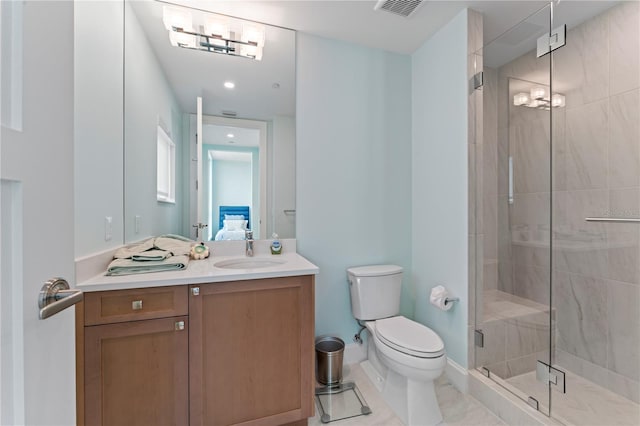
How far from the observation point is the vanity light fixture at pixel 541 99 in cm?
180

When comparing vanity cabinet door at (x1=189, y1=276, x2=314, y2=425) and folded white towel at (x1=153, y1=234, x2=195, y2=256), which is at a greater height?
folded white towel at (x1=153, y1=234, x2=195, y2=256)

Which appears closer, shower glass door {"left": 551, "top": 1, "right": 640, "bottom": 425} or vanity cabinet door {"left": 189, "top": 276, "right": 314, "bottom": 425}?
vanity cabinet door {"left": 189, "top": 276, "right": 314, "bottom": 425}

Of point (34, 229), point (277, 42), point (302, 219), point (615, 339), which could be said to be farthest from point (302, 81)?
point (615, 339)

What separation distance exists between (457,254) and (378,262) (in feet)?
1.92

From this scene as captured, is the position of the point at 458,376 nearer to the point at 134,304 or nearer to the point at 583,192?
the point at 583,192

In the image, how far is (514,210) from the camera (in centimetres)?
208

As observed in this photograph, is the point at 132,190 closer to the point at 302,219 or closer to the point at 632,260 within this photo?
the point at 302,219

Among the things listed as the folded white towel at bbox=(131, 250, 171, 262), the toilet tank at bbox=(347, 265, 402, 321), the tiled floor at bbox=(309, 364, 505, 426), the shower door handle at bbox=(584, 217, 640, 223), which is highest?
the shower door handle at bbox=(584, 217, 640, 223)

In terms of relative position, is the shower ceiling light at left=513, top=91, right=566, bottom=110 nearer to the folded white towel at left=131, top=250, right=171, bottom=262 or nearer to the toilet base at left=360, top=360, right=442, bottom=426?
the toilet base at left=360, top=360, right=442, bottom=426

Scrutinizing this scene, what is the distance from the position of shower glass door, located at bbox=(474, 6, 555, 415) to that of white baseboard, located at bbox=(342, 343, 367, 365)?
0.76 m

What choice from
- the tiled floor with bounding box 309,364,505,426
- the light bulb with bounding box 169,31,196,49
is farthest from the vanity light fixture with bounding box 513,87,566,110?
the light bulb with bounding box 169,31,196,49

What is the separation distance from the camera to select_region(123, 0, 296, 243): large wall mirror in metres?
1.71

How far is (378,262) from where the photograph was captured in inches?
88.9

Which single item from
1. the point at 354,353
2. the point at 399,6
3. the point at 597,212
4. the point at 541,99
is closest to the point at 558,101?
the point at 541,99
